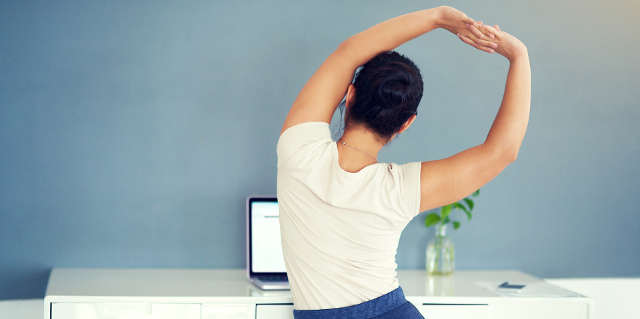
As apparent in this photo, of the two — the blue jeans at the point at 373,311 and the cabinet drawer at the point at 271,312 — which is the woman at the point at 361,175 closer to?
the blue jeans at the point at 373,311

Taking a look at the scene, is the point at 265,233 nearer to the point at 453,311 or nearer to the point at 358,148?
the point at 453,311

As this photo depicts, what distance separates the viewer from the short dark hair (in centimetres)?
122

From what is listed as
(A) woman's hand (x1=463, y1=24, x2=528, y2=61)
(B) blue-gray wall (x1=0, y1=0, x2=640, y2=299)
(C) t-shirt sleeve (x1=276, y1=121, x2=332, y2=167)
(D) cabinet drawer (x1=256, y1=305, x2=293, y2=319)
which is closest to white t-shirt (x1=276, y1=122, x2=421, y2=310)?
(C) t-shirt sleeve (x1=276, y1=121, x2=332, y2=167)

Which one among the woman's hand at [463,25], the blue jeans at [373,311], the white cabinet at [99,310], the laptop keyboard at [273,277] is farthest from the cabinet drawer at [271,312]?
the woman's hand at [463,25]

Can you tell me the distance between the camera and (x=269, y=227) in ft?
7.47

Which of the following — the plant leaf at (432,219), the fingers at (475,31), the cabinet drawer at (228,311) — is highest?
the fingers at (475,31)

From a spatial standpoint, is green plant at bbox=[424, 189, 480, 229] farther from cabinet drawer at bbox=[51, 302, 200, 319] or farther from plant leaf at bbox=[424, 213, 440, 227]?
cabinet drawer at bbox=[51, 302, 200, 319]

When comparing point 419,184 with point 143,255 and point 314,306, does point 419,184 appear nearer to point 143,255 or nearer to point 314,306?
point 314,306

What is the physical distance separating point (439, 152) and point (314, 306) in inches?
57.8

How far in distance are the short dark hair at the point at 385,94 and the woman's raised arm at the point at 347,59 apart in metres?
0.03

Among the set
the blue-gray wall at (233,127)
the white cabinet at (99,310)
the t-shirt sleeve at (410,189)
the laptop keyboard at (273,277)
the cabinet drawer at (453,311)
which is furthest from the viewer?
the blue-gray wall at (233,127)

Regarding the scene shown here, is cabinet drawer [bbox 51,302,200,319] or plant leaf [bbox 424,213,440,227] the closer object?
cabinet drawer [bbox 51,302,200,319]

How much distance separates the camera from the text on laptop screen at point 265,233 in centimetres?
226

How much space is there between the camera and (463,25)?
4.43 feet
